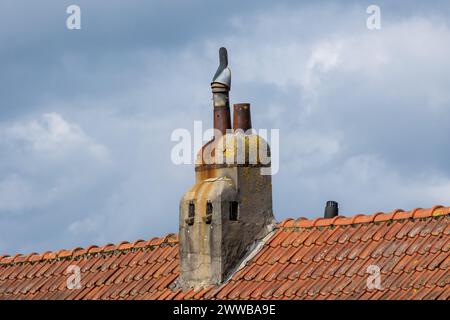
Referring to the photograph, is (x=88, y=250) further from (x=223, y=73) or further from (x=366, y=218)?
(x=366, y=218)

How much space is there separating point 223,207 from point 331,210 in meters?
1.75

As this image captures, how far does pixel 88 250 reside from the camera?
25.7 meters

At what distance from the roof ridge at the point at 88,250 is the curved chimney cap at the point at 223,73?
2.41m

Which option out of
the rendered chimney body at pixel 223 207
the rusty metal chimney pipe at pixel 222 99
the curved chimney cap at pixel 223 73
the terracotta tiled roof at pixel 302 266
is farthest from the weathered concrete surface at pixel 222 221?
the curved chimney cap at pixel 223 73

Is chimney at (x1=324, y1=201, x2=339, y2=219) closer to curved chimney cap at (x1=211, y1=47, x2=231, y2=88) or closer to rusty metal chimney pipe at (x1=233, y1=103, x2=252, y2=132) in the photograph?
rusty metal chimney pipe at (x1=233, y1=103, x2=252, y2=132)

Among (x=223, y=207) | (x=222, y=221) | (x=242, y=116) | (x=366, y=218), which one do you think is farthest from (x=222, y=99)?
(x=366, y=218)

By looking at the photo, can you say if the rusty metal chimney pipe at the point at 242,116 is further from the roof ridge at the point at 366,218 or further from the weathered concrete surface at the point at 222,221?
the roof ridge at the point at 366,218

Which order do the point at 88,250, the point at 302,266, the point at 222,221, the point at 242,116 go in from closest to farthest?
the point at 302,266
the point at 222,221
the point at 242,116
the point at 88,250

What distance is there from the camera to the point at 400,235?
68.9ft

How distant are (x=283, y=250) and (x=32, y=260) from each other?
549 cm

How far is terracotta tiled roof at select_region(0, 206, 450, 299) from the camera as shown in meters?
20.2

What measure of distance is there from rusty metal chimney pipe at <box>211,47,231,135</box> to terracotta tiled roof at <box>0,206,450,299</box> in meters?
1.73

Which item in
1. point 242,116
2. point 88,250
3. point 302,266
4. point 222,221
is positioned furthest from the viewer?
point 88,250
